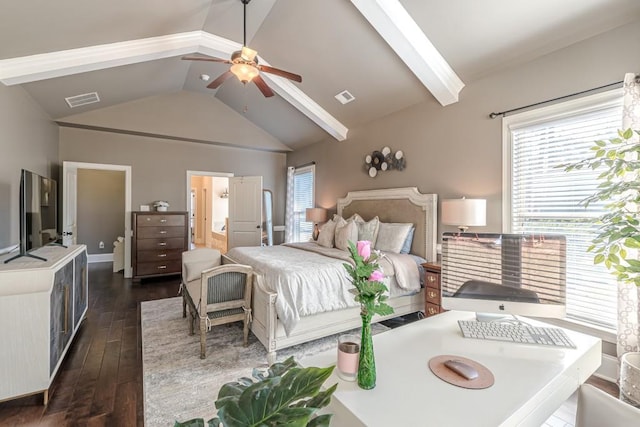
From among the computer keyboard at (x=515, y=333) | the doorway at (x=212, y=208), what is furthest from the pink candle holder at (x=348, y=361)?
the doorway at (x=212, y=208)

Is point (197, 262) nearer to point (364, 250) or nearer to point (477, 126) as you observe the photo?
point (364, 250)

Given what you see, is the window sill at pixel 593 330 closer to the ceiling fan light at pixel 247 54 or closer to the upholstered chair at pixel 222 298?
Result: the upholstered chair at pixel 222 298

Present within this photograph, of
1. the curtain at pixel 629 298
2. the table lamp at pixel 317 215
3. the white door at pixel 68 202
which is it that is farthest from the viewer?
the table lamp at pixel 317 215

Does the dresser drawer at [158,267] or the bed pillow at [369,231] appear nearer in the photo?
the bed pillow at [369,231]

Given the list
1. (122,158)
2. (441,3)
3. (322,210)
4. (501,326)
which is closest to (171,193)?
(122,158)

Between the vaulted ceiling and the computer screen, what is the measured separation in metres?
2.18

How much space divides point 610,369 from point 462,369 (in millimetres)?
2307

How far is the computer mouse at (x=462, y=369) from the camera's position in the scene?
1.04 meters

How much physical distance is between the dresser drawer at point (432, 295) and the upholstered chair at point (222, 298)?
194cm

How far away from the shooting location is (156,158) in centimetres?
582

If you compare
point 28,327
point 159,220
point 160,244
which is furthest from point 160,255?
point 28,327

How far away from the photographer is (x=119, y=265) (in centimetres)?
593

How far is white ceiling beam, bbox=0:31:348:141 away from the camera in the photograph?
2959 millimetres

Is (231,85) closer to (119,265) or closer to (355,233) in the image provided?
(355,233)
